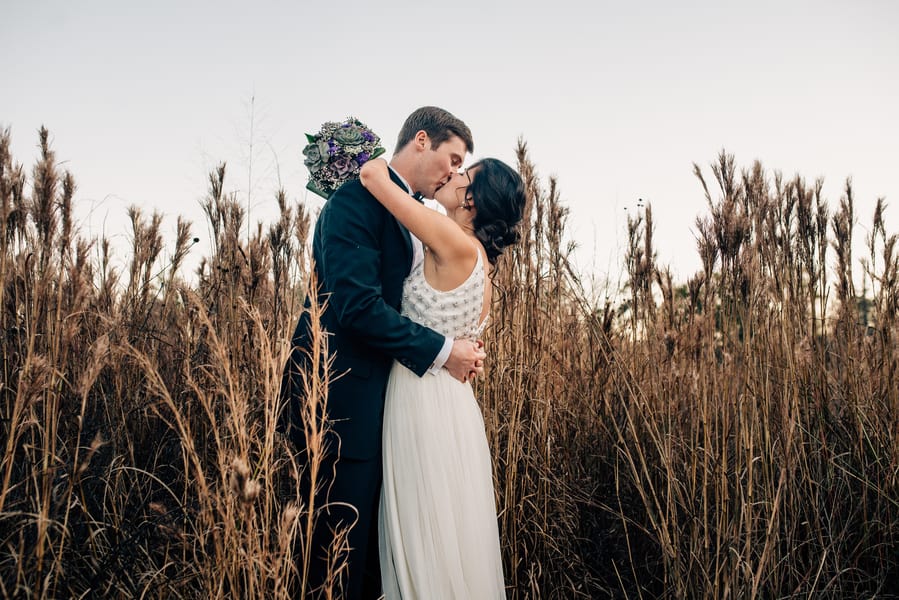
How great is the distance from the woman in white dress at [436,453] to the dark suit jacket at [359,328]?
8 cm

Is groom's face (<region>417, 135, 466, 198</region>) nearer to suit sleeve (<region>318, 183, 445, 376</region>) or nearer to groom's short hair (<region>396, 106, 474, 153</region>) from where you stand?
groom's short hair (<region>396, 106, 474, 153</region>)

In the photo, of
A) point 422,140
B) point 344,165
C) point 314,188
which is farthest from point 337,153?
point 422,140

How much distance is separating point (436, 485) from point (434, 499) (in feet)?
0.14

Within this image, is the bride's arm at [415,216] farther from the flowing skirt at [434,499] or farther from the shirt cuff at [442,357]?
the flowing skirt at [434,499]

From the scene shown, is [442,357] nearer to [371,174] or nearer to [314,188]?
[371,174]

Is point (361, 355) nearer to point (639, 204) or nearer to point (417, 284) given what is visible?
point (417, 284)

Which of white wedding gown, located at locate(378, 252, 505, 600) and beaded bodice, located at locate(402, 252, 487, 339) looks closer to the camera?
white wedding gown, located at locate(378, 252, 505, 600)

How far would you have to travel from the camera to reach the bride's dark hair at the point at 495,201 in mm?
2416

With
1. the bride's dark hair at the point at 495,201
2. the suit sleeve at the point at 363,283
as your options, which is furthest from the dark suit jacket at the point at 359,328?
the bride's dark hair at the point at 495,201

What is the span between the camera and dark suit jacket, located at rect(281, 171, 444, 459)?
1.97m

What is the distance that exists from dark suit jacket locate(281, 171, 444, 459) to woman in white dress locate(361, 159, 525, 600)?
80mm

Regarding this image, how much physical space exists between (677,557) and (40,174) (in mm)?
2351

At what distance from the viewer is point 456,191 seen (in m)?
2.46

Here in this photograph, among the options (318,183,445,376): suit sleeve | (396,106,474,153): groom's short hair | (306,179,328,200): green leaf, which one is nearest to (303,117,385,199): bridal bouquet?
(306,179,328,200): green leaf
